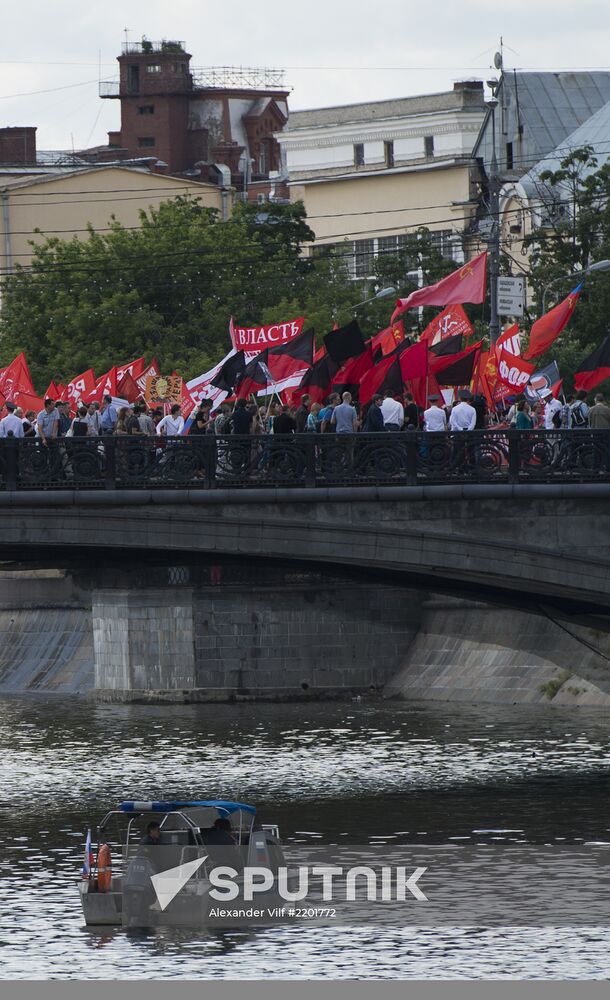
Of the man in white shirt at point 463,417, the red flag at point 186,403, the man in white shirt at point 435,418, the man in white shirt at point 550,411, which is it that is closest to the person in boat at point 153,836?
the man in white shirt at point 435,418

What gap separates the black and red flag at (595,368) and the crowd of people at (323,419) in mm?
607

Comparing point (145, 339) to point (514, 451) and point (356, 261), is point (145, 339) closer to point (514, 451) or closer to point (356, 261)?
point (356, 261)

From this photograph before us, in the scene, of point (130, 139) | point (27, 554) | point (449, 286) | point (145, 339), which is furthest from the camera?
point (130, 139)

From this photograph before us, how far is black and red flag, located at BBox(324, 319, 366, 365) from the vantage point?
38312 mm

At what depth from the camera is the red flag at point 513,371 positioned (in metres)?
42.3

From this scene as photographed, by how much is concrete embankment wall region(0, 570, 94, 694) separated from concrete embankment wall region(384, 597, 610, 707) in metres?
10.3

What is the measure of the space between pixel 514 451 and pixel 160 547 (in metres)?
5.95

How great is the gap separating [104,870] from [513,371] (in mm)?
15078

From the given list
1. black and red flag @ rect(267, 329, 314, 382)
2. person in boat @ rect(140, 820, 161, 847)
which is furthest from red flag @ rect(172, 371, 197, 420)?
person in boat @ rect(140, 820, 161, 847)

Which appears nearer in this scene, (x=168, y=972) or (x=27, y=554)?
(x=168, y=972)

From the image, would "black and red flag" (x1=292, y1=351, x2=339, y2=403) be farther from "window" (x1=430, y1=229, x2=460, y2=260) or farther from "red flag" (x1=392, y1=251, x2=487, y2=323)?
"window" (x1=430, y1=229, x2=460, y2=260)

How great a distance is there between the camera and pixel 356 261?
9769 cm

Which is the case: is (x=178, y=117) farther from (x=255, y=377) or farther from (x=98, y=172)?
(x=255, y=377)

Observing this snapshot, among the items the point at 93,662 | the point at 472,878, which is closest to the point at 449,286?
A: the point at 472,878
